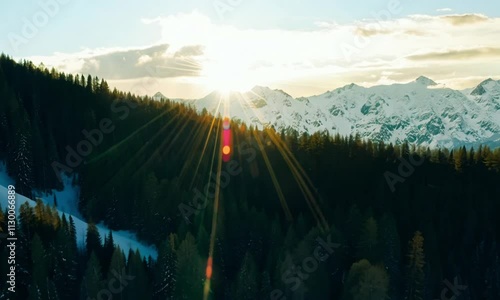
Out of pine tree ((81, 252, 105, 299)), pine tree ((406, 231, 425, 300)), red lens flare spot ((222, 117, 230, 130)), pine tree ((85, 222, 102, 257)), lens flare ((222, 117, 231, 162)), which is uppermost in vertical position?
red lens flare spot ((222, 117, 230, 130))

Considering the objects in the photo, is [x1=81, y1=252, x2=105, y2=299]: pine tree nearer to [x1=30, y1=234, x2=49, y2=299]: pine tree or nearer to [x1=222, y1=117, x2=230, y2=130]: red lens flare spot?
[x1=30, y1=234, x2=49, y2=299]: pine tree

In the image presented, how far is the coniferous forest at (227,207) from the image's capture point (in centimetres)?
7944

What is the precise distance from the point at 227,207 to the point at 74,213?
3133 centimetres

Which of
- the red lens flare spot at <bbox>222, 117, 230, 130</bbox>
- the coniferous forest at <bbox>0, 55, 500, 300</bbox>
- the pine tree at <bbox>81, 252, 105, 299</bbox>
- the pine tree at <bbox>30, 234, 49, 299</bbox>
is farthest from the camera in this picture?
the red lens flare spot at <bbox>222, 117, 230, 130</bbox>

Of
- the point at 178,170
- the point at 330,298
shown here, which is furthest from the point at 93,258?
the point at 178,170

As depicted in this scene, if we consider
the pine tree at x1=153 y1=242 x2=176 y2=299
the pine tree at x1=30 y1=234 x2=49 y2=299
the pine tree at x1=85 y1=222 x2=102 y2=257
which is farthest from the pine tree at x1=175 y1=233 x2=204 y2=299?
the pine tree at x1=30 y1=234 x2=49 y2=299

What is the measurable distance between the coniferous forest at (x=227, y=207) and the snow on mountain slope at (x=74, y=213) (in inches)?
72.7

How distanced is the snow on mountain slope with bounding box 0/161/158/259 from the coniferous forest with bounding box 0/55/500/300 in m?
1.85

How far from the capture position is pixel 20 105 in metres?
133

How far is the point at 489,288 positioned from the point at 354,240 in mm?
27736

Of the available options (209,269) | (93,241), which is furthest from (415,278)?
(93,241)

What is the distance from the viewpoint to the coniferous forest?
79.4 m

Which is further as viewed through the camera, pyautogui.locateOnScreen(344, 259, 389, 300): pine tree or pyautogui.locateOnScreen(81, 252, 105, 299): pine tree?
pyautogui.locateOnScreen(344, 259, 389, 300): pine tree

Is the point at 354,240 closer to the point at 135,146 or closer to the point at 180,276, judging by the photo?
the point at 180,276
